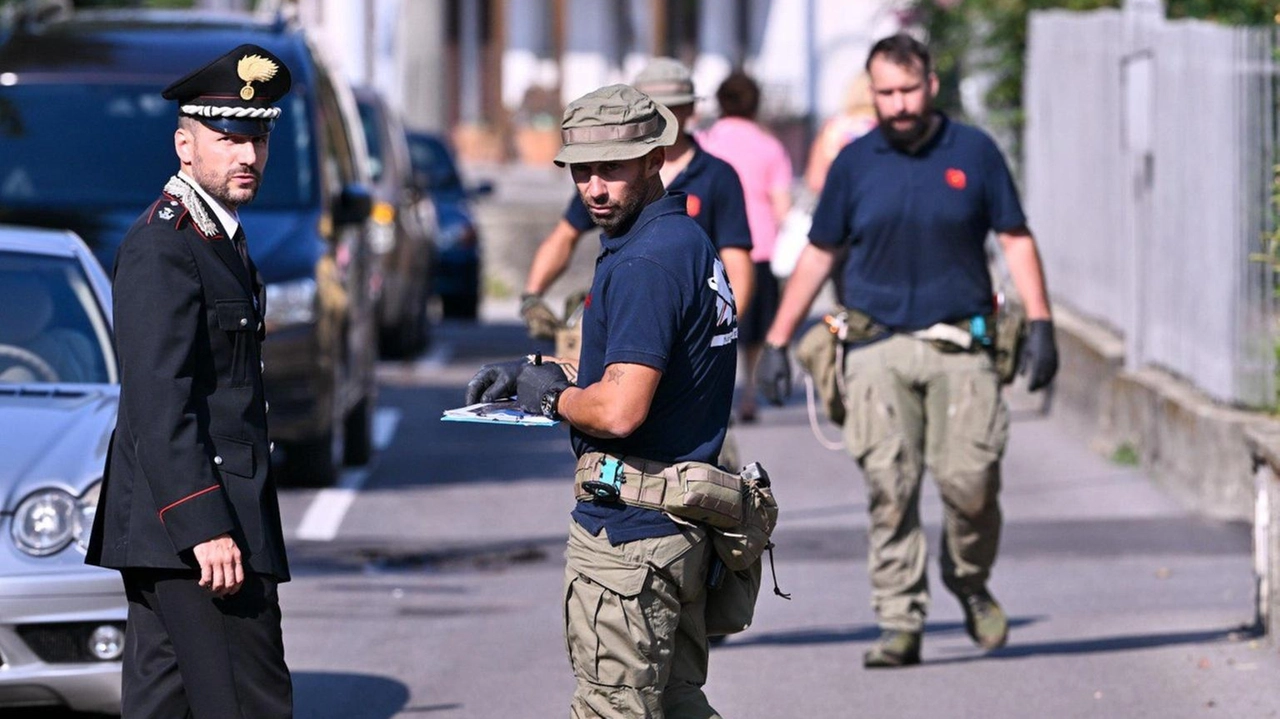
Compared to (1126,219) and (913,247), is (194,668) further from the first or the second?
(1126,219)

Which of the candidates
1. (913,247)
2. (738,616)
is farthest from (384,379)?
(738,616)

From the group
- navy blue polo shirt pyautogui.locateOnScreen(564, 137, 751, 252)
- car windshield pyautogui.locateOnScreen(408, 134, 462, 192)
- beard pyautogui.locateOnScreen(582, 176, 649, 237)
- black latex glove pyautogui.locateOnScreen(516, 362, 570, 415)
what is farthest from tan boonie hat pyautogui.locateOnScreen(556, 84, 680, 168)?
car windshield pyautogui.locateOnScreen(408, 134, 462, 192)

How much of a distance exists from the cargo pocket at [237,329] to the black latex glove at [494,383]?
0.49m

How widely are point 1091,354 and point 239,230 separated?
8.99 metres

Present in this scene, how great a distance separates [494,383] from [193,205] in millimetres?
742

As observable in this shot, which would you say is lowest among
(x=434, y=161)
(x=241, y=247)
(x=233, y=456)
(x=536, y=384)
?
(x=434, y=161)

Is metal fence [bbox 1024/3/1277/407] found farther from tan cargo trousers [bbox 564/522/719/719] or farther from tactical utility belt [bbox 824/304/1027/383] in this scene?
tan cargo trousers [bbox 564/522/719/719]

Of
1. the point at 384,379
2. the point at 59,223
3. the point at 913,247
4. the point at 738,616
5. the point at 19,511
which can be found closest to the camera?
the point at 738,616

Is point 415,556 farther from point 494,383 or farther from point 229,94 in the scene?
point 229,94

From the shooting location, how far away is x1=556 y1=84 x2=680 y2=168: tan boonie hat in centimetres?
493

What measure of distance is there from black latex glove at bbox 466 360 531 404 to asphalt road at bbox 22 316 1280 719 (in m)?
2.15

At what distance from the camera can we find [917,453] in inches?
302

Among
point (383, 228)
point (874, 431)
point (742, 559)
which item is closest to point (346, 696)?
point (874, 431)

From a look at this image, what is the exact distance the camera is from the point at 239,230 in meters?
5.02
